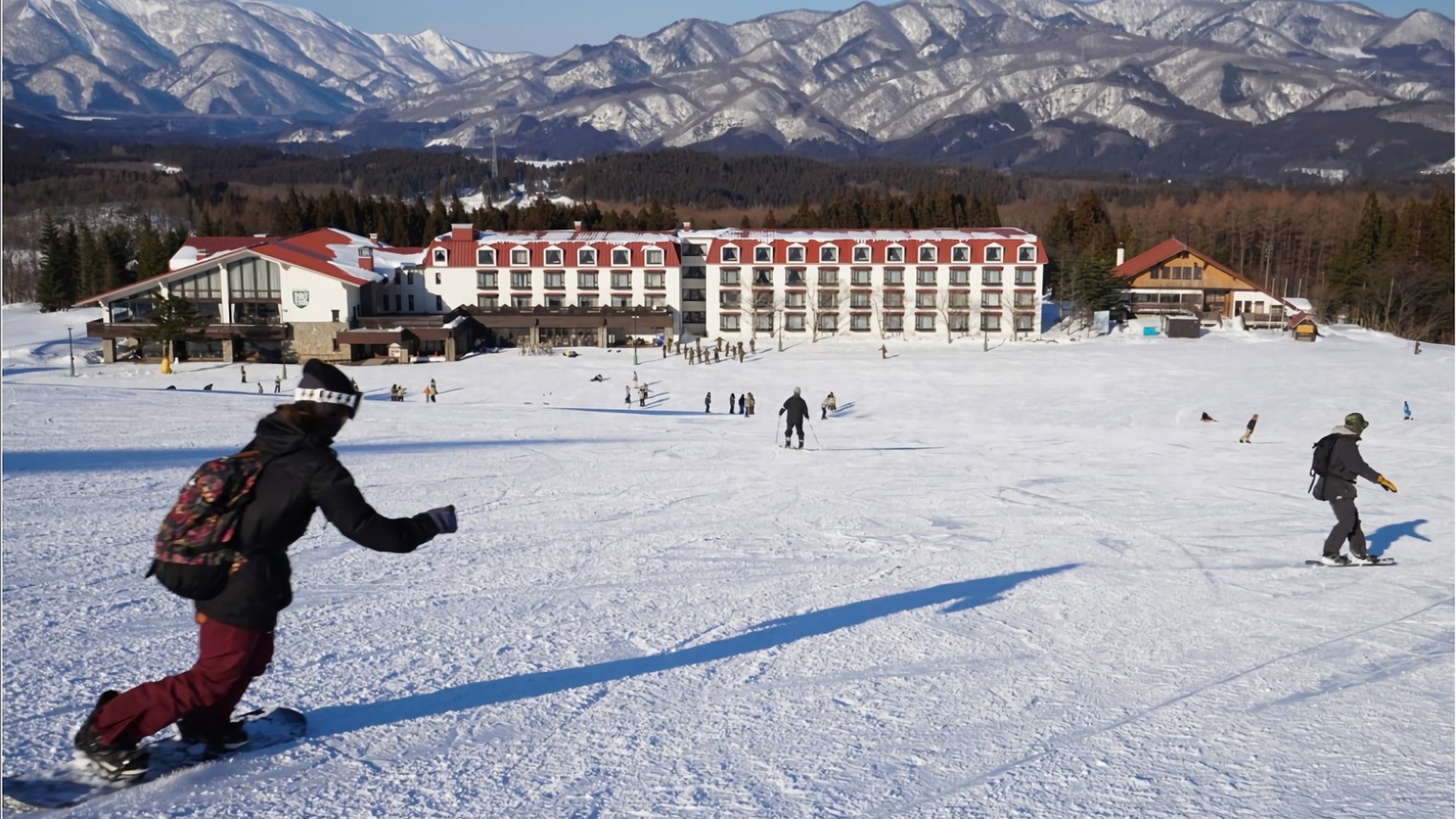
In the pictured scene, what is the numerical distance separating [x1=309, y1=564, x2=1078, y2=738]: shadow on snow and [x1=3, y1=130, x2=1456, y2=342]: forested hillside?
193 feet

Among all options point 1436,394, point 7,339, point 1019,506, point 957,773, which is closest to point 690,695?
point 957,773

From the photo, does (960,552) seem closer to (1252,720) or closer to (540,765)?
(1252,720)

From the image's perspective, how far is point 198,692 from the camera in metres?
4.02

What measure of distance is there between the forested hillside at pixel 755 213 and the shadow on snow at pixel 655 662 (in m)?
58.8

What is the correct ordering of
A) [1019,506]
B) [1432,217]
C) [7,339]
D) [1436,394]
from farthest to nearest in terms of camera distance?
1. [1432,217]
2. [7,339]
3. [1436,394]
4. [1019,506]

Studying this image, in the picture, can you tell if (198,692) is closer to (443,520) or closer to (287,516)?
(287,516)

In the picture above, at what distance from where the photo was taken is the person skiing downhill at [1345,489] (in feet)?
29.4

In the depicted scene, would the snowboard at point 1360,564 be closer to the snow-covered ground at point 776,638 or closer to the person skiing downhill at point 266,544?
the snow-covered ground at point 776,638

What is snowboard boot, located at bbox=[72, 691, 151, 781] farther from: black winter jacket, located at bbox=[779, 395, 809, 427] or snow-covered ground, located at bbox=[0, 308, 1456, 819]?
black winter jacket, located at bbox=[779, 395, 809, 427]

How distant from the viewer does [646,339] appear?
59.7 m

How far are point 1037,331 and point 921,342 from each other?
796cm

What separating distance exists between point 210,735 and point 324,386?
1578 millimetres

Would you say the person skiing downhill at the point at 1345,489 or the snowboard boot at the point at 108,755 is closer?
the snowboard boot at the point at 108,755

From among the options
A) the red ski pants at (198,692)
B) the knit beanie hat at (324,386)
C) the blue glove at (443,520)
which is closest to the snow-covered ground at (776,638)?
the red ski pants at (198,692)
